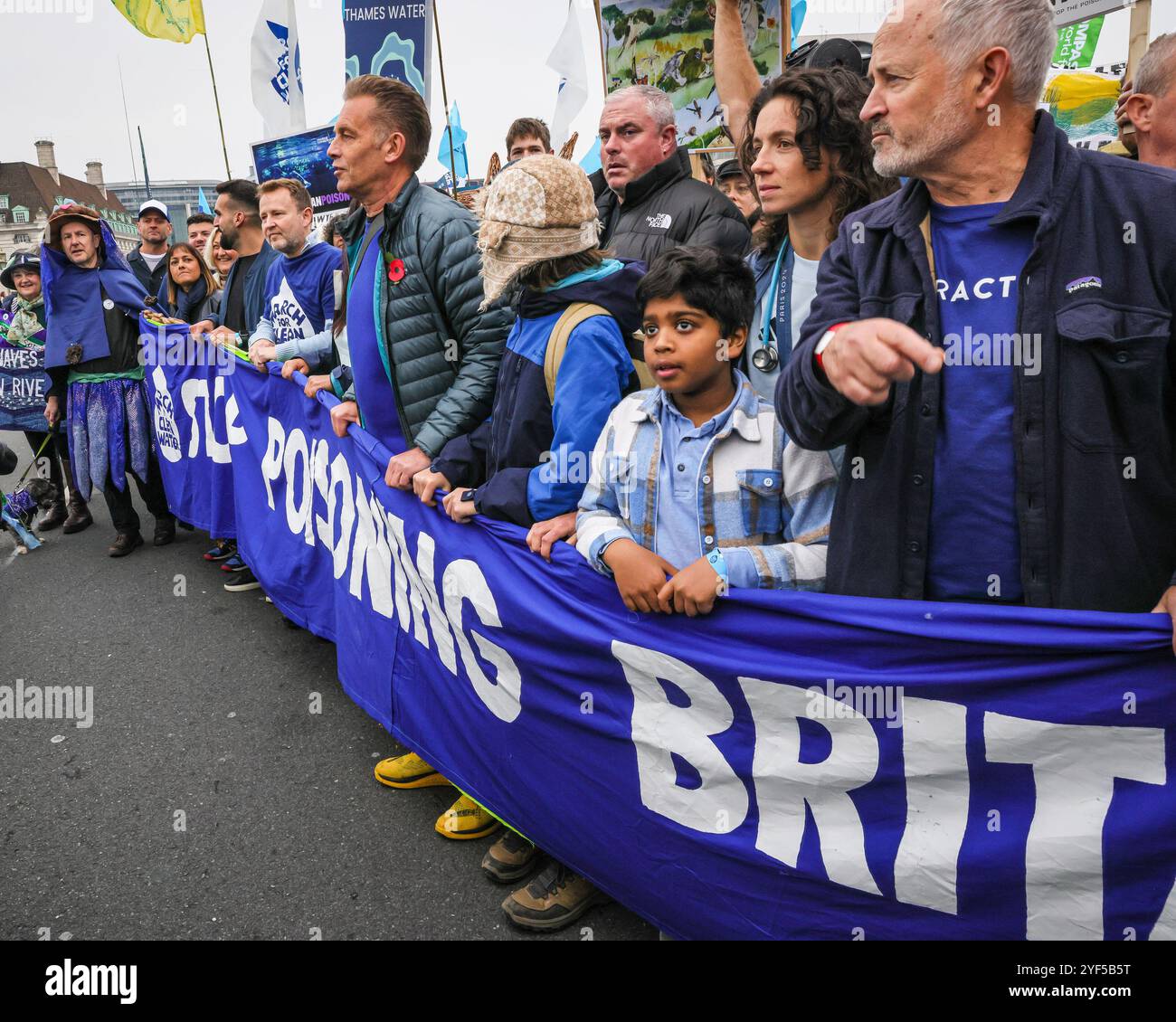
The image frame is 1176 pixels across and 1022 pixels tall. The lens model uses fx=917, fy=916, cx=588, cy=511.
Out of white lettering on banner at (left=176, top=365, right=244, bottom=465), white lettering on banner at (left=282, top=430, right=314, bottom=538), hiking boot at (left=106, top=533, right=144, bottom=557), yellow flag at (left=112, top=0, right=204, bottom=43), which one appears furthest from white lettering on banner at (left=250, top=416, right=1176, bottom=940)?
yellow flag at (left=112, top=0, right=204, bottom=43)

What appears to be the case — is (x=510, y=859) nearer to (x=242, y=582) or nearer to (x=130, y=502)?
(x=242, y=582)

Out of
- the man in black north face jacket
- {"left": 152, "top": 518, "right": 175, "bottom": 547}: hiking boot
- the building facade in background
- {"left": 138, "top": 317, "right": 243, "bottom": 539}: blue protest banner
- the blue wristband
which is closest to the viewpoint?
the blue wristband

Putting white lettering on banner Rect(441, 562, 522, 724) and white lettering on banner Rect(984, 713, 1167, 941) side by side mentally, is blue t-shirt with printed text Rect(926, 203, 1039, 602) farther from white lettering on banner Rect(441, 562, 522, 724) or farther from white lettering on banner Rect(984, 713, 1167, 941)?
white lettering on banner Rect(441, 562, 522, 724)

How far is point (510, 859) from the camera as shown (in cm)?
292

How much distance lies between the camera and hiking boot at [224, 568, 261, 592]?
588cm

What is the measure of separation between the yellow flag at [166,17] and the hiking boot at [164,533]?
14.7ft

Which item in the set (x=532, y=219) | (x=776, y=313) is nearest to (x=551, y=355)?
(x=532, y=219)

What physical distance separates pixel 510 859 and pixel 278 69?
29.1 feet

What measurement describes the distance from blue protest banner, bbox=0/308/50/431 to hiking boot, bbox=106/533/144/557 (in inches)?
90.6

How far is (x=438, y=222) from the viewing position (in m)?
3.46

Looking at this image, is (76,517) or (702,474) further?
(76,517)

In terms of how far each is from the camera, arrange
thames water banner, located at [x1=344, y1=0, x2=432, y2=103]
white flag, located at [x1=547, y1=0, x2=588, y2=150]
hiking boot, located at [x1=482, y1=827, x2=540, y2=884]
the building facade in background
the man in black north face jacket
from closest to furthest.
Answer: hiking boot, located at [x1=482, y1=827, x2=540, y2=884] < the man in black north face jacket < thames water banner, located at [x1=344, y1=0, x2=432, y2=103] < white flag, located at [x1=547, y1=0, x2=588, y2=150] < the building facade in background

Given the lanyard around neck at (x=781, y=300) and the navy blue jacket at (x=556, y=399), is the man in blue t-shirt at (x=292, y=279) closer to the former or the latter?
the navy blue jacket at (x=556, y=399)

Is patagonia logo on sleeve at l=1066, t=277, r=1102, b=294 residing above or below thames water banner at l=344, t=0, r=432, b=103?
below
